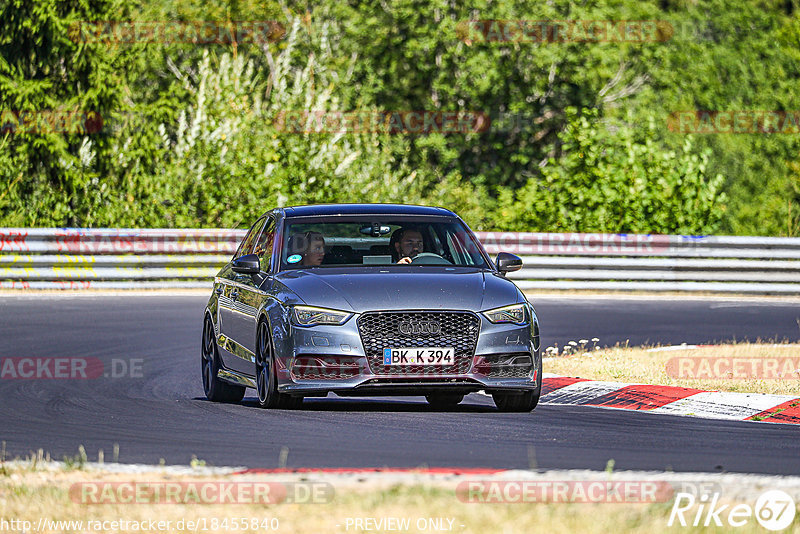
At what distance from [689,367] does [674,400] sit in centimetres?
277

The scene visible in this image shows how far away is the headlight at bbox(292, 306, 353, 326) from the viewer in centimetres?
1062

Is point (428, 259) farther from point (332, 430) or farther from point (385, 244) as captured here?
point (332, 430)

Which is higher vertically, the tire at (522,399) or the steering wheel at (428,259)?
the steering wheel at (428,259)

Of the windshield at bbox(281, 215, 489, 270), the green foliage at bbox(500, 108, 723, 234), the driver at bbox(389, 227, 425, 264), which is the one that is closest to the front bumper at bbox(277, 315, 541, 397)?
the windshield at bbox(281, 215, 489, 270)

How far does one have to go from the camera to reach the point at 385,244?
11992 millimetres

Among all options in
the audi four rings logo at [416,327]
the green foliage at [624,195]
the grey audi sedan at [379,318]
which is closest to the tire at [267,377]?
the grey audi sedan at [379,318]

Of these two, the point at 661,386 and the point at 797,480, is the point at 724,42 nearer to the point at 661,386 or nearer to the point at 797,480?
the point at 661,386

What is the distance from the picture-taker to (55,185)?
1128 inches

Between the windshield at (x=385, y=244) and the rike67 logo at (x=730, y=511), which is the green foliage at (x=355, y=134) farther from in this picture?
the rike67 logo at (x=730, y=511)

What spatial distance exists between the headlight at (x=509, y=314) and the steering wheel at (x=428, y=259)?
1001 mm

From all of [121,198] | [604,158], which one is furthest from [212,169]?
[604,158]

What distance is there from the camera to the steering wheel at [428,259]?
11.8m

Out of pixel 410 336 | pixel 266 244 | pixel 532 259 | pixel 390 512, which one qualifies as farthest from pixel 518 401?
pixel 532 259

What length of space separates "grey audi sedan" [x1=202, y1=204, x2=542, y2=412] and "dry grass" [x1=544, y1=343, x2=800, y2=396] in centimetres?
213
